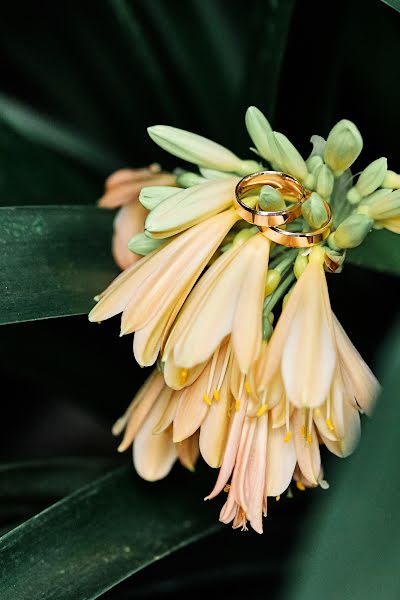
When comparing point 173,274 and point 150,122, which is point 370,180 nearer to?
point 173,274

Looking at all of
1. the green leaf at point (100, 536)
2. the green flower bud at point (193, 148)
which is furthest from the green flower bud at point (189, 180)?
the green leaf at point (100, 536)

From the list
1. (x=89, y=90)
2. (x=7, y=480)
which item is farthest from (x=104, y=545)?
(x=89, y=90)

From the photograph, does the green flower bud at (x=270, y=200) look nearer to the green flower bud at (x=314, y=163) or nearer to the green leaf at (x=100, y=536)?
the green flower bud at (x=314, y=163)

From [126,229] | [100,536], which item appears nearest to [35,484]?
[100,536]

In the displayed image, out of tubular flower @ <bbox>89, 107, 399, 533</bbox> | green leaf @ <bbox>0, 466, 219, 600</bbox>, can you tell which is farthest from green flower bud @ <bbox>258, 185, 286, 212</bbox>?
green leaf @ <bbox>0, 466, 219, 600</bbox>

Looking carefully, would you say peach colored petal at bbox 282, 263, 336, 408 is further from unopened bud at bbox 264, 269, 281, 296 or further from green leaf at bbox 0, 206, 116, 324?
green leaf at bbox 0, 206, 116, 324

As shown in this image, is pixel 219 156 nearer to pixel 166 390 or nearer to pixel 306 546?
pixel 166 390
